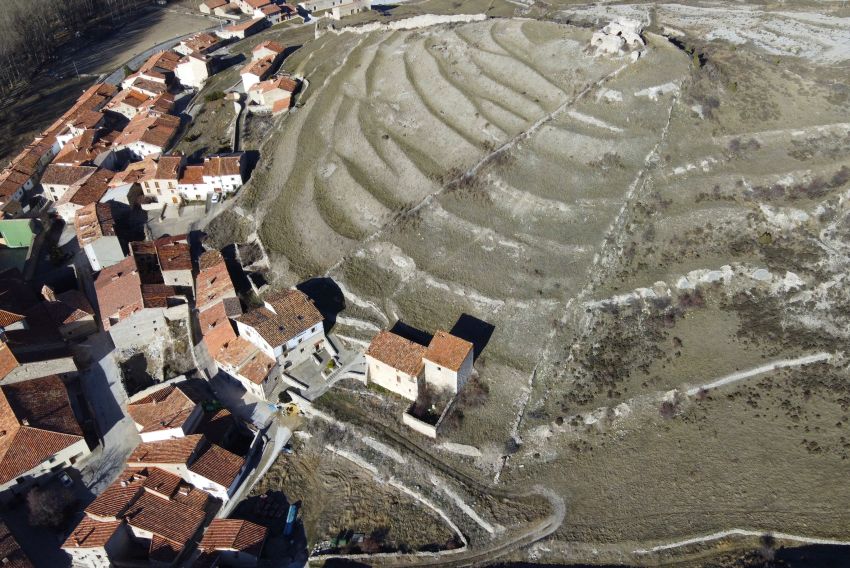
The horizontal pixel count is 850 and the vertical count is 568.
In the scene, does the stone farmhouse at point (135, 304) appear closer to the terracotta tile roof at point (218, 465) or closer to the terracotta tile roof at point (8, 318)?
the terracotta tile roof at point (8, 318)

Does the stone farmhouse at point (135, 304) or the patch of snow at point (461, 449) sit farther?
the stone farmhouse at point (135, 304)

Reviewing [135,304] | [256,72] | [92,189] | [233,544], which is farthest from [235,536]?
[256,72]

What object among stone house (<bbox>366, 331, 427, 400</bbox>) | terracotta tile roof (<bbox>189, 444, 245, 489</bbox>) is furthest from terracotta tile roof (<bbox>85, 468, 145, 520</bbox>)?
stone house (<bbox>366, 331, 427, 400</bbox>)

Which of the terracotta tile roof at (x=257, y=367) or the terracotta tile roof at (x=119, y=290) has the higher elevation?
the terracotta tile roof at (x=119, y=290)

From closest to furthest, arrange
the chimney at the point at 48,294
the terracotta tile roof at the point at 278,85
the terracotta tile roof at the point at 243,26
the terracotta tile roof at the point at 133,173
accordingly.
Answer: the chimney at the point at 48,294
the terracotta tile roof at the point at 133,173
the terracotta tile roof at the point at 278,85
the terracotta tile roof at the point at 243,26

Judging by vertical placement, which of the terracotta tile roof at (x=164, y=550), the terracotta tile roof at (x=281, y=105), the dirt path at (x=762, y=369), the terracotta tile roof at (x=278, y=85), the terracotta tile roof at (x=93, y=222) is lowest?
the terracotta tile roof at (x=164, y=550)

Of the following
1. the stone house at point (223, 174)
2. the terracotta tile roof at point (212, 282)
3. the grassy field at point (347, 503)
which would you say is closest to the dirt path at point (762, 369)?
the grassy field at point (347, 503)

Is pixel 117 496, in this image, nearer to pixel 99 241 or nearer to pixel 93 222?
pixel 99 241
